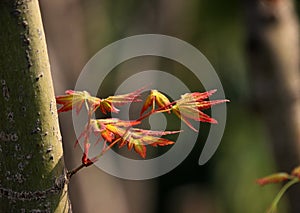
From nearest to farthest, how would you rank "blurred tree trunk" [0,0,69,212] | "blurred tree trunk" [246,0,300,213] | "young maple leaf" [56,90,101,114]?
"blurred tree trunk" [0,0,69,212], "young maple leaf" [56,90,101,114], "blurred tree trunk" [246,0,300,213]

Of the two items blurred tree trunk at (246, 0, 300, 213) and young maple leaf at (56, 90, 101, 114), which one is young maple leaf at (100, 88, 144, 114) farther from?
blurred tree trunk at (246, 0, 300, 213)

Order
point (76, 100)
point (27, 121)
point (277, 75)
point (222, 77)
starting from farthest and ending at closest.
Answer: point (222, 77), point (277, 75), point (76, 100), point (27, 121)

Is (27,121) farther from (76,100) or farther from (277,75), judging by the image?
(277,75)

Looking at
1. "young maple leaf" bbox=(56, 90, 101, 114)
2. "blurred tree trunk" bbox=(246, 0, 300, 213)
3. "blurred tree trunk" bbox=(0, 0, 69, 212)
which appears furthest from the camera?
"blurred tree trunk" bbox=(246, 0, 300, 213)

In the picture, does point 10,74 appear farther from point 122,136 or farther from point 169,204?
point 169,204

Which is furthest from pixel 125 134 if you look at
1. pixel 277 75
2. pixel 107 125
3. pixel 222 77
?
pixel 222 77

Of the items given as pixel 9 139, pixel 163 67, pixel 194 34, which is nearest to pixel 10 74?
pixel 9 139

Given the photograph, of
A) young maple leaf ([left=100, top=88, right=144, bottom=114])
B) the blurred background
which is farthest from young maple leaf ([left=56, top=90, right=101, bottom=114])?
the blurred background
